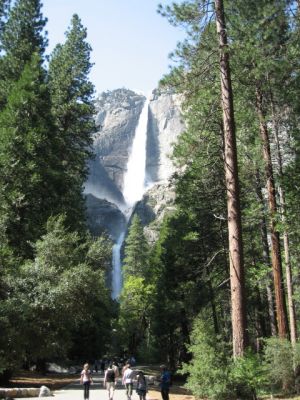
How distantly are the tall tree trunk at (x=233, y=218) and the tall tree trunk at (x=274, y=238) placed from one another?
3110 mm

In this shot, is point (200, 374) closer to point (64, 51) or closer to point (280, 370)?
point (280, 370)

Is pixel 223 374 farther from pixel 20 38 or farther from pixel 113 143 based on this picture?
pixel 113 143

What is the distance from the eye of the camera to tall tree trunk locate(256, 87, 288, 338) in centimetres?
1482

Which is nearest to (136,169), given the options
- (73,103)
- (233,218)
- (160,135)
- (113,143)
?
(113,143)

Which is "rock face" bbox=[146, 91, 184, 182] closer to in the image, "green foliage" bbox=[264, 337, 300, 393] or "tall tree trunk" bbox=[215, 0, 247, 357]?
"green foliage" bbox=[264, 337, 300, 393]

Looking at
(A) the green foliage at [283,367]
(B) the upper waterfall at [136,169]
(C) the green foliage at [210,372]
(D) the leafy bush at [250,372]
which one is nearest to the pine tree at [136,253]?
(A) the green foliage at [283,367]

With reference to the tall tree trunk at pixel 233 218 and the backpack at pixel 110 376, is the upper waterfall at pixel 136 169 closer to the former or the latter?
the backpack at pixel 110 376

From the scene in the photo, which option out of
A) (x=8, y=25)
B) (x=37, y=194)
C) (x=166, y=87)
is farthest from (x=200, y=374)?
(x=8, y=25)

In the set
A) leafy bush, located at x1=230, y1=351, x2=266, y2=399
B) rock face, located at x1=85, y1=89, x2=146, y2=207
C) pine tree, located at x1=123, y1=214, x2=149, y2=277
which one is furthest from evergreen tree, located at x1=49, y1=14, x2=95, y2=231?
rock face, located at x1=85, y1=89, x2=146, y2=207

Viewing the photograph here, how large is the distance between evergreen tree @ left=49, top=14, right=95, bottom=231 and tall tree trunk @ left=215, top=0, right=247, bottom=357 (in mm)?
17692

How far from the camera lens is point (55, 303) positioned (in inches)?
719

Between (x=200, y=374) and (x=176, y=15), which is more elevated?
(x=176, y=15)

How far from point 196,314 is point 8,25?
22.7 m

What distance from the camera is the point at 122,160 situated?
130125 mm
